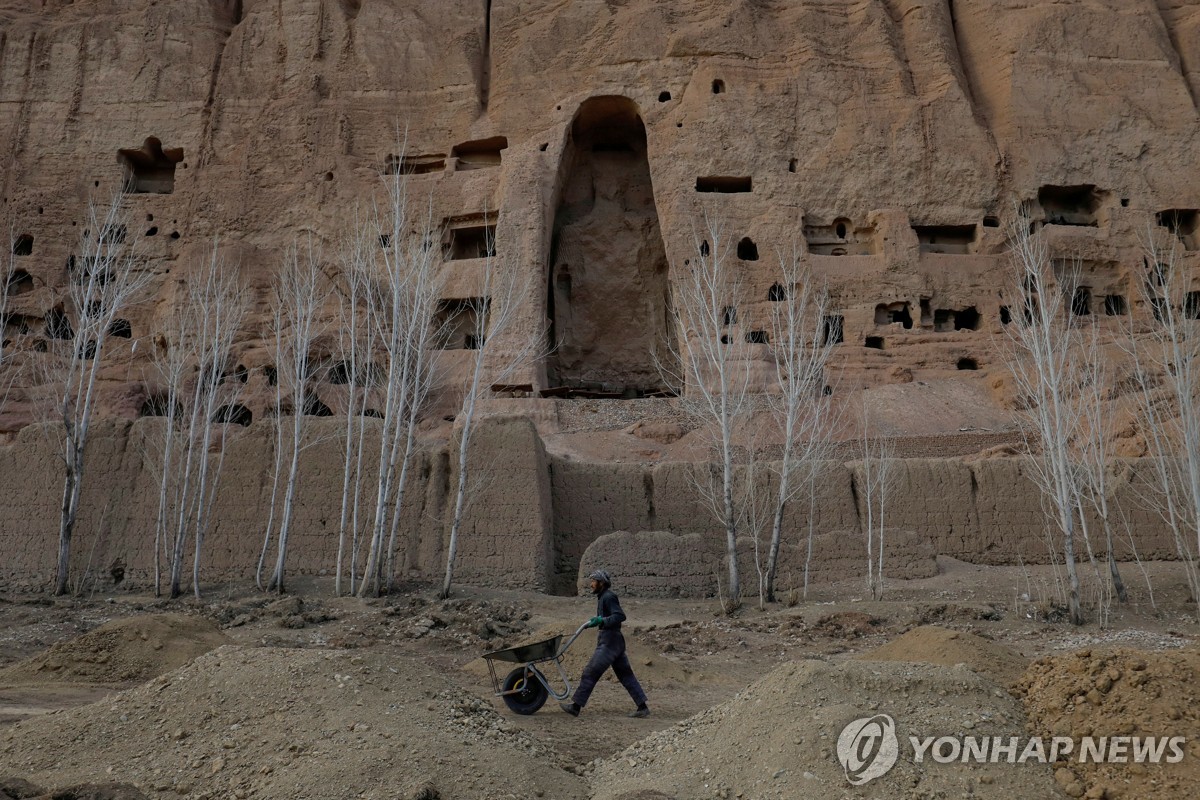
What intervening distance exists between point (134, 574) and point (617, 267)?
21.0 m

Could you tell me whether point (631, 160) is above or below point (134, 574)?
above

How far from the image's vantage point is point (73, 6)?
3488 centimetres

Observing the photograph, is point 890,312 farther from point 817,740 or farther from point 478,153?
Answer: point 817,740

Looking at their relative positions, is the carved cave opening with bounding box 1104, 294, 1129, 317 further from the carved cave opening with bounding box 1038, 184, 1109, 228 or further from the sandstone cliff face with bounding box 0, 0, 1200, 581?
the carved cave opening with bounding box 1038, 184, 1109, 228

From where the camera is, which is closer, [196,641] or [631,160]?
[196,641]

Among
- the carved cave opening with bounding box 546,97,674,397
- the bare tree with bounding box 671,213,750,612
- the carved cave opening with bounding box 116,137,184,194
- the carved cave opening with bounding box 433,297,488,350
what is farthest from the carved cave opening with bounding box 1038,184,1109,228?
the carved cave opening with bounding box 116,137,184,194

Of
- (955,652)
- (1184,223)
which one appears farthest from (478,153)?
(955,652)

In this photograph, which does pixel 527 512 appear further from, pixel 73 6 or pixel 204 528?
pixel 73 6

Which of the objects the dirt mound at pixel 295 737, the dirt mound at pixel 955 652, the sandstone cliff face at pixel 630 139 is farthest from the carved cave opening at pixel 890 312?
the dirt mound at pixel 295 737

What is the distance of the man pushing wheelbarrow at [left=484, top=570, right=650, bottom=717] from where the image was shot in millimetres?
6883

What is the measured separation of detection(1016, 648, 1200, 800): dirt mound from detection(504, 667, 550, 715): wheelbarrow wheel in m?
3.51

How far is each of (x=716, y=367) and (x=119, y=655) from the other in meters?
9.73

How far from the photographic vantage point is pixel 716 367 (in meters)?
15.3

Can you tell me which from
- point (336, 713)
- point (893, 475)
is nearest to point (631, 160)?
point (893, 475)
